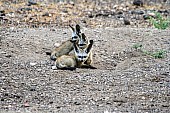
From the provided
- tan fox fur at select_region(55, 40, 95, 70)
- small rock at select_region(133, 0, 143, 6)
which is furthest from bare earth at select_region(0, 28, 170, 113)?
small rock at select_region(133, 0, 143, 6)

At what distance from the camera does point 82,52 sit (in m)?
9.29

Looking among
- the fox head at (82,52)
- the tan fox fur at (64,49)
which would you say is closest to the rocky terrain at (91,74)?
the tan fox fur at (64,49)

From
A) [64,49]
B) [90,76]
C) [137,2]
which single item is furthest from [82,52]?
[137,2]

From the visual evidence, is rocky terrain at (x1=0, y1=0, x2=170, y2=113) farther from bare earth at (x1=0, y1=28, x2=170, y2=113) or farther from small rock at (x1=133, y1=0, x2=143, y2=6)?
small rock at (x1=133, y1=0, x2=143, y2=6)

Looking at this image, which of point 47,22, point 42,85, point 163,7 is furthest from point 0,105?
point 163,7

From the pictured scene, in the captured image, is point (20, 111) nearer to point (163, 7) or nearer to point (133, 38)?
point (133, 38)

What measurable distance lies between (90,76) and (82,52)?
84cm

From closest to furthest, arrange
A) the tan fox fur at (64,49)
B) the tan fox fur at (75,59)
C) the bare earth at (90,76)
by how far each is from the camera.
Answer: the bare earth at (90,76), the tan fox fur at (75,59), the tan fox fur at (64,49)

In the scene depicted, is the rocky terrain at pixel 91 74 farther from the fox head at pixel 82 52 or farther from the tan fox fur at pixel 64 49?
the fox head at pixel 82 52

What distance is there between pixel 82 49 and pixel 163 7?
745cm

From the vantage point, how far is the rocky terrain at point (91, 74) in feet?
23.1

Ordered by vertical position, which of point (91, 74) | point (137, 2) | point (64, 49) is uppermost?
point (64, 49)

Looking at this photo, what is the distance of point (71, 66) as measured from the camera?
29.8 feet

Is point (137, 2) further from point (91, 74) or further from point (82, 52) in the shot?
point (91, 74)
